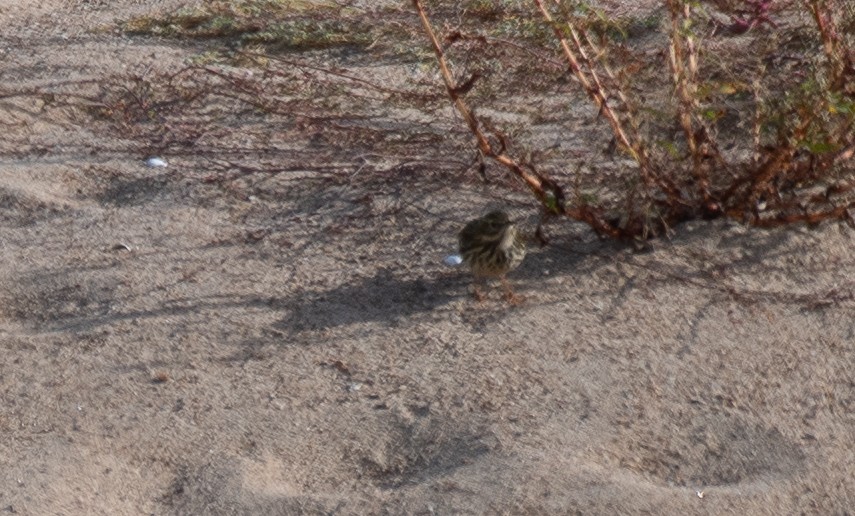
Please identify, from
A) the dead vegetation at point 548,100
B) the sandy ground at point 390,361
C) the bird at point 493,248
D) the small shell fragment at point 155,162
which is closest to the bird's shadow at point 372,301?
the sandy ground at point 390,361

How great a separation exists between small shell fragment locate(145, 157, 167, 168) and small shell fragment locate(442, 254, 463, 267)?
1565mm

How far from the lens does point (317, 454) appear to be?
505 centimetres

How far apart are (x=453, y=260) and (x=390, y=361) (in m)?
0.74

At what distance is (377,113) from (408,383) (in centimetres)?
235

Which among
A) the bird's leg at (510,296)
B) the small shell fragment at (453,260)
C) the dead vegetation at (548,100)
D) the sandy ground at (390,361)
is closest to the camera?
the sandy ground at (390,361)

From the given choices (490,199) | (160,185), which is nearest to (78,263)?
(160,185)

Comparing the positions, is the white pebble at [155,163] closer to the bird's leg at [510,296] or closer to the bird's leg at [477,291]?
the bird's leg at [477,291]

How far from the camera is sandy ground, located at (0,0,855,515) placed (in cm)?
489

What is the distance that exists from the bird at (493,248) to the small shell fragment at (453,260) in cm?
10

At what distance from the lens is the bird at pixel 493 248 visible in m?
5.70

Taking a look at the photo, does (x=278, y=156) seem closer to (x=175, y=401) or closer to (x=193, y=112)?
(x=193, y=112)

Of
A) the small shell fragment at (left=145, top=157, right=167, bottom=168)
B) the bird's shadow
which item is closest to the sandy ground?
the bird's shadow

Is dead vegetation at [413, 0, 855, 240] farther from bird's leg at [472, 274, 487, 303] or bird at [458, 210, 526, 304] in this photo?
bird's leg at [472, 274, 487, 303]

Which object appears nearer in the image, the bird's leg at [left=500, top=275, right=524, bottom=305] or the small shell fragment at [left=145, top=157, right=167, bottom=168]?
the bird's leg at [left=500, top=275, right=524, bottom=305]
